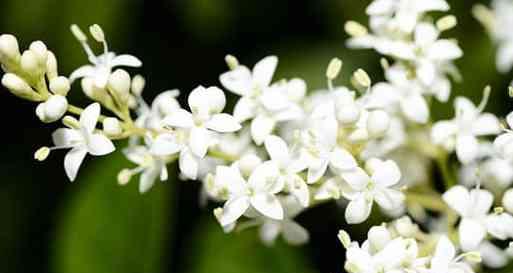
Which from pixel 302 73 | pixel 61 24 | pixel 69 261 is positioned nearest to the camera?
pixel 69 261

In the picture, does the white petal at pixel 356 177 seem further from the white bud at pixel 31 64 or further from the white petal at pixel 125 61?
the white bud at pixel 31 64

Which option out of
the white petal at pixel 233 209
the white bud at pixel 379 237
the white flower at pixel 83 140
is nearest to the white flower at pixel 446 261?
the white bud at pixel 379 237

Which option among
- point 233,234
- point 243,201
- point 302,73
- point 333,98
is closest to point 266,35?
point 302,73

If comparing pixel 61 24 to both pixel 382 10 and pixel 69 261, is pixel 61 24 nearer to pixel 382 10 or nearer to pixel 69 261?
pixel 69 261

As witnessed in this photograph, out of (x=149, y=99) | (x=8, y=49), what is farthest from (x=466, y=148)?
(x=149, y=99)

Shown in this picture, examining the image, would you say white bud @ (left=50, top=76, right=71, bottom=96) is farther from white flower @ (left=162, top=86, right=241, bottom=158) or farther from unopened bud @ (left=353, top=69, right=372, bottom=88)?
unopened bud @ (left=353, top=69, right=372, bottom=88)

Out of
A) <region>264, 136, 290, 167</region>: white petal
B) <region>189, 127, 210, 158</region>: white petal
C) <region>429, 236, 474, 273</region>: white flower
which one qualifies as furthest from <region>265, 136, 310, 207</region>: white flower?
<region>429, 236, 474, 273</region>: white flower
